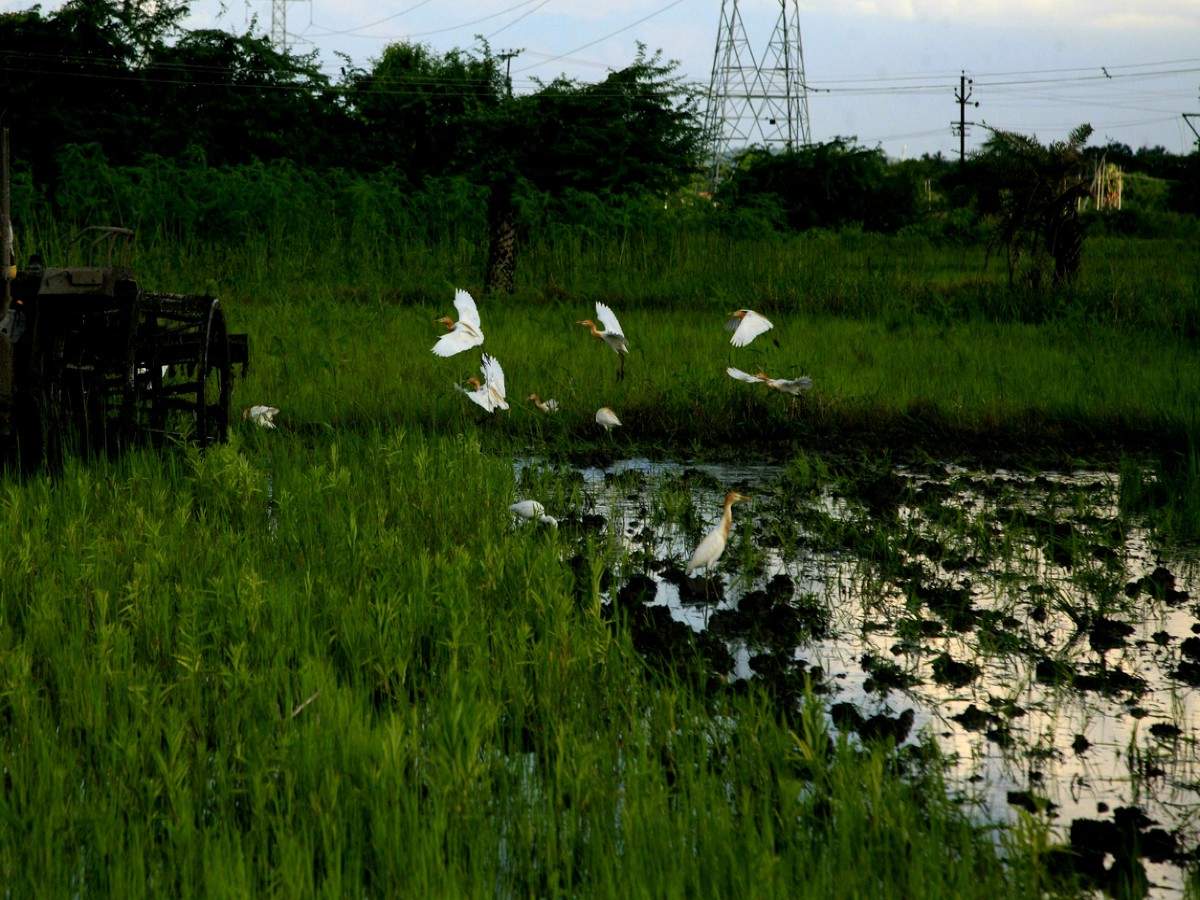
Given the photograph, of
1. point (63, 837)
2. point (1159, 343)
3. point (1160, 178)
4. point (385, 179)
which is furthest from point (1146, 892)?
point (1160, 178)

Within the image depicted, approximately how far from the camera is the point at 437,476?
19.6 ft

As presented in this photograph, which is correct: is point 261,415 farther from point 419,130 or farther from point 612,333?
point 419,130

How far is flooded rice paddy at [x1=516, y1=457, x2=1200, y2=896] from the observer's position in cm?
304

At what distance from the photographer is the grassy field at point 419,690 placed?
2438mm

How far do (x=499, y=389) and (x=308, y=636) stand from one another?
11.4ft

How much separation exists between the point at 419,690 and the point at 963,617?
192 centimetres

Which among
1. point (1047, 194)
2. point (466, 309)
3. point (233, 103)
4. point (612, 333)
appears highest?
point (233, 103)

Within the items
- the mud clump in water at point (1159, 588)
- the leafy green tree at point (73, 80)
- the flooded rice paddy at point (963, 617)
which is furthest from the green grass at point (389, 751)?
the leafy green tree at point (73, 80)

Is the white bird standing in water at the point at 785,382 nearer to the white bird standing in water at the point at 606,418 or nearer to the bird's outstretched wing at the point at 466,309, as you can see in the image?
the white bird standing in water at the point at 606,418

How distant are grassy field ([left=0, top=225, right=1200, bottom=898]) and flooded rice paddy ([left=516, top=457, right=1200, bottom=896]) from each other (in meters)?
0.22

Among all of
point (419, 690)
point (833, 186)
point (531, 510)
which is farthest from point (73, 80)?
point (419, 690)

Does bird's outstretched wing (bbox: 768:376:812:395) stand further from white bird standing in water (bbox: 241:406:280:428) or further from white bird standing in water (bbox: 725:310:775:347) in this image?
white bird standing in water (bbox: 241:406:280:428)

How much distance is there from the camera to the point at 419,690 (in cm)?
353

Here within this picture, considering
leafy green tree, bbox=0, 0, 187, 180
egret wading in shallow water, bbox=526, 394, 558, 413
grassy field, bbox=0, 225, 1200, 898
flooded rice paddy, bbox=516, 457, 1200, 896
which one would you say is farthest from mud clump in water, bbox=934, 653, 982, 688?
leafy green tree, bbox=0, 0, 187, 180
